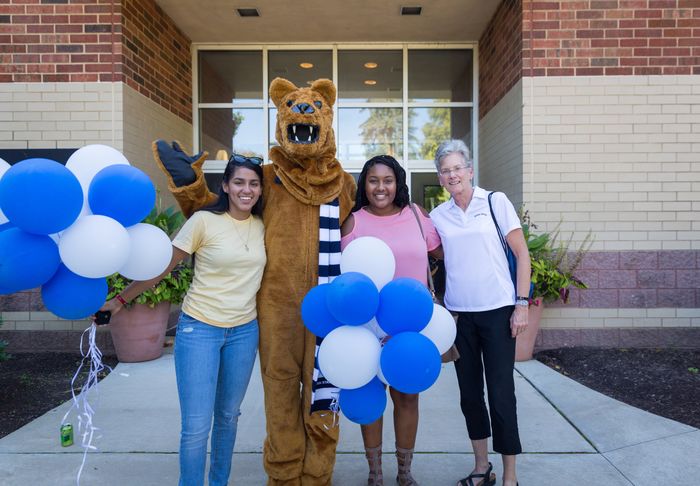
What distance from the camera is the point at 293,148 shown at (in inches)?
99.4

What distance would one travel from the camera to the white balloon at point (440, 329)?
236cm

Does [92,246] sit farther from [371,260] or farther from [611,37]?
[611,37]

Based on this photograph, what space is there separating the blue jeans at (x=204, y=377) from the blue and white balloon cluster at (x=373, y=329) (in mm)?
393

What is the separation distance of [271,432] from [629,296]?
4763 millimetres

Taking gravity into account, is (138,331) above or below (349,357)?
below

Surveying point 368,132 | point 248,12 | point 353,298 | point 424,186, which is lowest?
point 353,298

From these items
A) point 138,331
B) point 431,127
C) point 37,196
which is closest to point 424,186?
point 431,127

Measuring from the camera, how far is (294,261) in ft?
8.45

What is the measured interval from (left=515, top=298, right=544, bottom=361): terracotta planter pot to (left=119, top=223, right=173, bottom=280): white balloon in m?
3.98

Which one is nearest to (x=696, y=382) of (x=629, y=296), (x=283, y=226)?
(x=629, y=296)

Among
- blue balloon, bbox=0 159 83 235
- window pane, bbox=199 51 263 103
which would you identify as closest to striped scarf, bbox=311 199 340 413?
blue balloon, bbox=0 159 83 235

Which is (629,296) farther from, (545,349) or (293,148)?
(293,148)

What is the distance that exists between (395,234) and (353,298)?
641 millimetres

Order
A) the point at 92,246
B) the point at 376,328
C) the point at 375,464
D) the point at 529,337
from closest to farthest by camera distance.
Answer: the point at 92,246 < the point at 376,328 < the point at 375,464 < the point at 529,337
